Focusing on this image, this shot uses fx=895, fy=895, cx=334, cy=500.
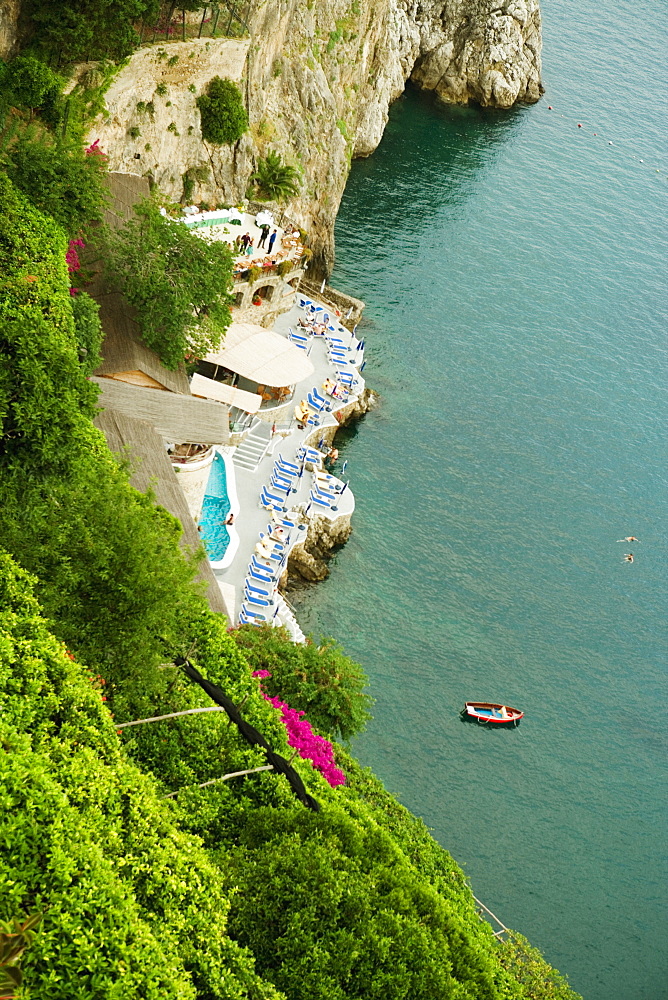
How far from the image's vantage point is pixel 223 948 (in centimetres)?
1545

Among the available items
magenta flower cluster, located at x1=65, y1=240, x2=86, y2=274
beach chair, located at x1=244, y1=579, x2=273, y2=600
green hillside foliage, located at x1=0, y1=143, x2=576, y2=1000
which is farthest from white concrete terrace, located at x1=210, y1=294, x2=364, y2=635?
magenta flower cluster, located at x1=65, y1=240, x2=86, y2=274

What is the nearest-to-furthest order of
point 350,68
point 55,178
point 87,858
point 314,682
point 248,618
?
1. point 87,858
2. point 314,682
3. point 55,178
4. point 248,618
5. point 350,68

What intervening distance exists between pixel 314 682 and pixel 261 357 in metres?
26.0

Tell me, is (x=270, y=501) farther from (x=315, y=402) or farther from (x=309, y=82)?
(x=309, y=82)

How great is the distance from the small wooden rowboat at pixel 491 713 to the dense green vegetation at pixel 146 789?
15814mm

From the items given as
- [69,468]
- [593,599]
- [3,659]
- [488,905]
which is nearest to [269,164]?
[593,599]

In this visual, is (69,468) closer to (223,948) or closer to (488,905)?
(223,948)

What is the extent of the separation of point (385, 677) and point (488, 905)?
11.6 m

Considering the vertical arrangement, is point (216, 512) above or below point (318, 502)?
above

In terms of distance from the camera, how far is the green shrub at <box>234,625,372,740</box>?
2998cm

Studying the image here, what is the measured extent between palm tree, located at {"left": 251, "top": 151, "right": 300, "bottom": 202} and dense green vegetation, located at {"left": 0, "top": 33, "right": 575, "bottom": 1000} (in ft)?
105

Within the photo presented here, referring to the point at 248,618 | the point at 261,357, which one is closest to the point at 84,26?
the point at 261,357

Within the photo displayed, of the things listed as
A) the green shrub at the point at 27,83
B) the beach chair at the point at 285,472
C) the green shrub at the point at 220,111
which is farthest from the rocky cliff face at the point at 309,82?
the beach chair at the point at 285,472

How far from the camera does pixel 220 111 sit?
53.4m
